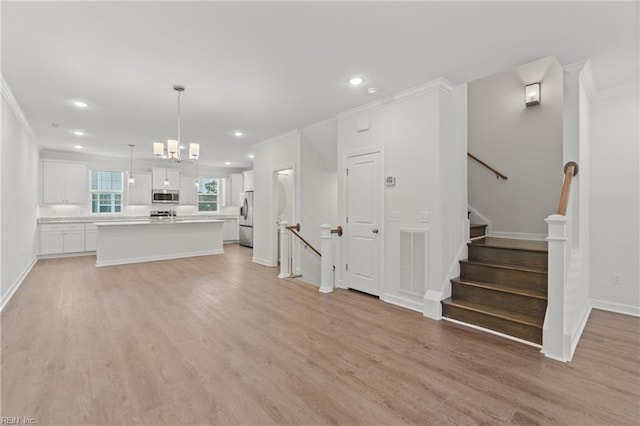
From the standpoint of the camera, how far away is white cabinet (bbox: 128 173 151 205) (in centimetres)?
930

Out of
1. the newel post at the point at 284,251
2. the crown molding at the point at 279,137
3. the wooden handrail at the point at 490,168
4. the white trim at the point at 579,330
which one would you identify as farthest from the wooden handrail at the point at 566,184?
the crown molding at the point at 279,137

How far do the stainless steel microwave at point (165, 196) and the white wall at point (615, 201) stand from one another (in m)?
10.4

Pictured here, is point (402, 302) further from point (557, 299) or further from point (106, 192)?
point (106, 192)

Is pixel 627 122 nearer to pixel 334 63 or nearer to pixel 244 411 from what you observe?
pixel 334 63

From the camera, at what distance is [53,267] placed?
6.58 meters

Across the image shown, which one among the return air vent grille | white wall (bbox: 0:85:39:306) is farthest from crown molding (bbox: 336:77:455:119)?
white wall (bbox: 0:85:39:306)

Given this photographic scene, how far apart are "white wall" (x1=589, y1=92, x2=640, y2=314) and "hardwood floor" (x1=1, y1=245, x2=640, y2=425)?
1.46ft

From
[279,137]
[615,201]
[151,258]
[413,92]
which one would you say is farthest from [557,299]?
[151,258]

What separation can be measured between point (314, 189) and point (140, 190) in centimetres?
630

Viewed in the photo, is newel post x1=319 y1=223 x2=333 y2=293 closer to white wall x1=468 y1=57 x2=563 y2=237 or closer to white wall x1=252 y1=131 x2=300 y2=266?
white wall x1=252 y1=131 x2=300 y2=266

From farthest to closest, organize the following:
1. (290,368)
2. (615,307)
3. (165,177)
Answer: (165,177) → (615,307) → (290,368)

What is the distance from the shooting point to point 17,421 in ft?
6.03

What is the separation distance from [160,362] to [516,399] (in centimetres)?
276

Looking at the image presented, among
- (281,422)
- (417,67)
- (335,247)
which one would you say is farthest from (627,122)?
(281,422)
